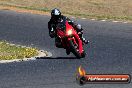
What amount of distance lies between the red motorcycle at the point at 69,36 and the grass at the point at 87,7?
1551cm

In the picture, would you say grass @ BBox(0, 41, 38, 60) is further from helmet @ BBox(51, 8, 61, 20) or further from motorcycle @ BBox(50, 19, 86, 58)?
helmet @ BBox(51, 8, 61, 20)

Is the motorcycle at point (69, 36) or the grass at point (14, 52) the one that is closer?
the motorcycle at point (69, 36)

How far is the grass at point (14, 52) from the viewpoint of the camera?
21.3 meters

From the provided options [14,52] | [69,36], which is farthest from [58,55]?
[69,36]

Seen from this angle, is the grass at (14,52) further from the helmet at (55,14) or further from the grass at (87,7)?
the grass at (87,7)

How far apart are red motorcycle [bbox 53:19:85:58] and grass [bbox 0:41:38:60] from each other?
1916 millimetres

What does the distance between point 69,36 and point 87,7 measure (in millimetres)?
21386

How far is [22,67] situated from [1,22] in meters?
15.0

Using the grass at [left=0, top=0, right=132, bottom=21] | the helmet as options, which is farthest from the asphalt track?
the grass at [left=0, top=0, right=132, bottom=21]

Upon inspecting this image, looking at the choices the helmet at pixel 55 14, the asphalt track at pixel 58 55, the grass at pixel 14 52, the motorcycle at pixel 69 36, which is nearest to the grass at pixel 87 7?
the asphalt track at pixel 58 55

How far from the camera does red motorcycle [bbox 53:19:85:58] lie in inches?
793

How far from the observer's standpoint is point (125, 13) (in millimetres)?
39062

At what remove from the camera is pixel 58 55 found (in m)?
22.4

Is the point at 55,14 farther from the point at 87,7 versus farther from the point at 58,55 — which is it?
the point at 87,7
